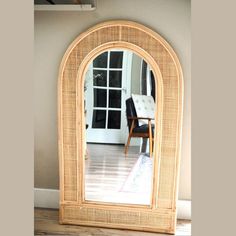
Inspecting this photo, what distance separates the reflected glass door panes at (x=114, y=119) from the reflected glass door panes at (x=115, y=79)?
237 millimetres

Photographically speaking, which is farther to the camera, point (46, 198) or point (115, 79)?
point (46, 198)

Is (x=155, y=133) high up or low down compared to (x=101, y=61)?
down

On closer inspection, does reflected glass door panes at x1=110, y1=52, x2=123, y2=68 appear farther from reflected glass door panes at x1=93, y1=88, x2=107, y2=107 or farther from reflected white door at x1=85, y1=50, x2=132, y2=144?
reflected glass door panes at x1=93, y1=88, x2=107, y2=107

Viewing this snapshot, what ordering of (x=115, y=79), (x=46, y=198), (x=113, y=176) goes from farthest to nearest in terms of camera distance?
(x=46, y=198), (x=113, y=176), (x=115, y=79)

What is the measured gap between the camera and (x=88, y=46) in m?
2.93

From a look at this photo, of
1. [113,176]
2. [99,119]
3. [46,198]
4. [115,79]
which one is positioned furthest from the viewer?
[46,198]

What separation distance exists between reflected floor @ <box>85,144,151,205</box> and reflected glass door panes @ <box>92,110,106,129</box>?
0.18 meters

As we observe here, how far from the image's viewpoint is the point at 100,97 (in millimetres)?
2982

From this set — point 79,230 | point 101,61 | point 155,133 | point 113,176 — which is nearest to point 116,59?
point 101,61

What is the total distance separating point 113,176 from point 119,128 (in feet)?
1.55

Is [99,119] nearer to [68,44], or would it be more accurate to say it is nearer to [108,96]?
[108,96]

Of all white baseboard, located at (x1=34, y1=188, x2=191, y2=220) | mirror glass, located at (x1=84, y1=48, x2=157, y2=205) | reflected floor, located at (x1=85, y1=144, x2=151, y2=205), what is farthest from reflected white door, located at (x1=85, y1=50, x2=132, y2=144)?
white baseboard, located at (x1=34, y1=188, x2=191, y2=220)

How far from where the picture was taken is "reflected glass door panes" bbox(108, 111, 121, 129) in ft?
9.78

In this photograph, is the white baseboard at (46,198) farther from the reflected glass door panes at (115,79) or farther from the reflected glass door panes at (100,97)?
the reflected glass door panes at (115,79)
